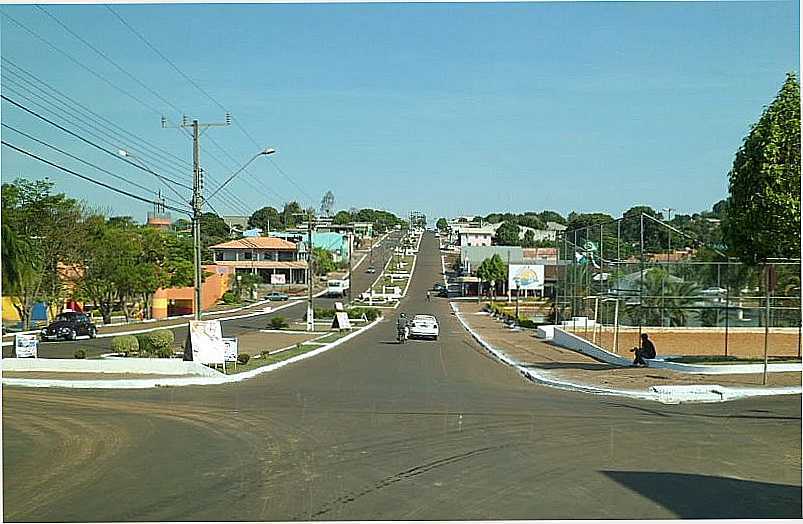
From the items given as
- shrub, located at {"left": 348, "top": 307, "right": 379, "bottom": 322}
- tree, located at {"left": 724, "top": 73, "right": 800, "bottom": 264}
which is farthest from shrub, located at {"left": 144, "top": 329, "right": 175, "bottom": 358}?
shrub, located at {"left": 348, "top": 307, "right": 379, "bottom": 322}

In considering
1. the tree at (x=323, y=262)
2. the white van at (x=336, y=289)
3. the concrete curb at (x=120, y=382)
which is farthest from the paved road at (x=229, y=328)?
the concrete curb at (x=120, y=382)

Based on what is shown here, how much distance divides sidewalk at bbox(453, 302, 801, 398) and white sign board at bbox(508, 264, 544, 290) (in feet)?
134

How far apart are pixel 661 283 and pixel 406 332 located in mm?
16034

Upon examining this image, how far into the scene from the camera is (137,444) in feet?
45.3

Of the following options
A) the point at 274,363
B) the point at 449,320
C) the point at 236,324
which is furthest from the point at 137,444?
the point at 449,320

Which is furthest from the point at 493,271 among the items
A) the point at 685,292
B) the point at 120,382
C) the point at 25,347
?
the point at 120,382

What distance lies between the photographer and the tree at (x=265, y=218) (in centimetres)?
12594

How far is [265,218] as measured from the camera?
126875 mm

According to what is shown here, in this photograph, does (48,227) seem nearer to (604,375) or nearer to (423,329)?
(423,329)

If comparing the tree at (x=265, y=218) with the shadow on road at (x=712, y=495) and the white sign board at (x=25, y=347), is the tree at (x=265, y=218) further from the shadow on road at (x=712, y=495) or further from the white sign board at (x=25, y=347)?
the shadow on road at (x=712, y=495)

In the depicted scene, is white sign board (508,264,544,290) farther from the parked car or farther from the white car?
the parked car

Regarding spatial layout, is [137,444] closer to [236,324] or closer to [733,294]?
[733,294]

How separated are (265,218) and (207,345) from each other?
99.3m

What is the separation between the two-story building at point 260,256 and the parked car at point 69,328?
45902 mm
